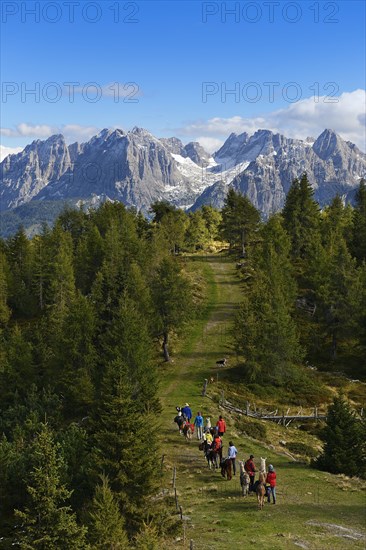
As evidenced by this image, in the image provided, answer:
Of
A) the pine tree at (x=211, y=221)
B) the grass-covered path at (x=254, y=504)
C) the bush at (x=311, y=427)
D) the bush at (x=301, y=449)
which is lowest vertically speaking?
the bush at (x=311, y=427)

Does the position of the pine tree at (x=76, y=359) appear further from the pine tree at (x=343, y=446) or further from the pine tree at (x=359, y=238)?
the pine tree at (x=359, y=238)

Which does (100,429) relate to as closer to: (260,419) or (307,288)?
(260,419)

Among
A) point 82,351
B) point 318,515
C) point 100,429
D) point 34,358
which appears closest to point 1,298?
point 34,358

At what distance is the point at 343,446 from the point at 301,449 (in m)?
5.59

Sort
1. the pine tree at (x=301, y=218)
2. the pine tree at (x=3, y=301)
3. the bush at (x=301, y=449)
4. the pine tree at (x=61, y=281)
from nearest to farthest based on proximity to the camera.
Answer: the bush at (x=301, y=449) → the pine tree at (x=61, y=281) → the pine tree at (x=3, y=301) → the pine tree at (x=301, y=218)

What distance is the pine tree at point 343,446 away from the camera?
30.9m

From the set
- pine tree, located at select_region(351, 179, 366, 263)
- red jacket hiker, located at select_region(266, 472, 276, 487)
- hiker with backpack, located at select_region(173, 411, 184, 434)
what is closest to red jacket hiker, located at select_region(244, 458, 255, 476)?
red jacket hiker, located at select_region(266, 472, 276, 487)

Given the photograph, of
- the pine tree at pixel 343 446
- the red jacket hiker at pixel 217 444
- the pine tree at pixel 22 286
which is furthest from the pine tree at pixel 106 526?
the pine tree at pixel 22 286

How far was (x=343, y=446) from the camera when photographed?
103 ft

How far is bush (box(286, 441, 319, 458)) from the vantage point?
36.0 meters

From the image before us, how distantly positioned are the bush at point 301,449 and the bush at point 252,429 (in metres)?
2.03

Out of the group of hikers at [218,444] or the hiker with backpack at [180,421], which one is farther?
the hiker with backpack at [180,421]

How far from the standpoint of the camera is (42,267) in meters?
80.0

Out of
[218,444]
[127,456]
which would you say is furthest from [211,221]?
[127,456]
